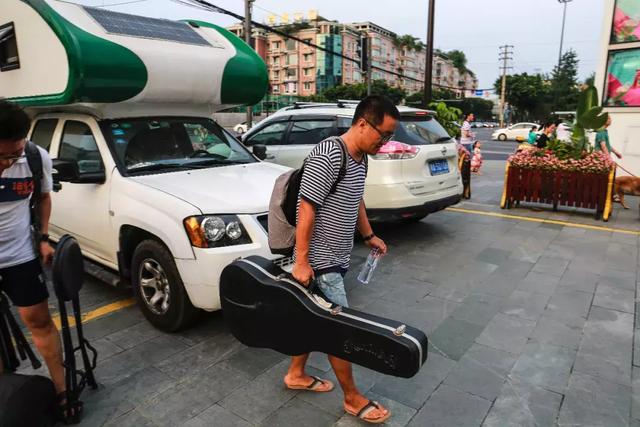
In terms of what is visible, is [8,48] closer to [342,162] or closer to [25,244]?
[25,244]

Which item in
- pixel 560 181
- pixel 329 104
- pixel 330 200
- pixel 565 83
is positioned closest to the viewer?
pixel 330 200

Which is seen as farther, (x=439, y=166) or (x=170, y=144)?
(x=439, y=166)

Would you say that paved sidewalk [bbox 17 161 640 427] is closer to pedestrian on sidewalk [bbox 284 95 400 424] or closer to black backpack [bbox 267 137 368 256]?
pedestrian on sidewalk [bbox 284 95 400 424]

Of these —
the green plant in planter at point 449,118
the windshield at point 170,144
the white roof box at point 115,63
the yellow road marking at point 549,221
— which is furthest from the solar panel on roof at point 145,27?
the green plant in planter at point 449,118

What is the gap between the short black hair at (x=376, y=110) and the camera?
87.0 inches

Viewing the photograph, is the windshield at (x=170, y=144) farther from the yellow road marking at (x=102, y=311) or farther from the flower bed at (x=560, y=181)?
the flower bed at (x=560, y=181)

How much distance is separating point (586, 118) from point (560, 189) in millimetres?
1659

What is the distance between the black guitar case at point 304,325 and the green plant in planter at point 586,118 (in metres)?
7.60

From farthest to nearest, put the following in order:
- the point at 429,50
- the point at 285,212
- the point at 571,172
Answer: the point at 429,50
the point at 571,172
the point at 285,212

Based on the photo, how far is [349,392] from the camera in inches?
101

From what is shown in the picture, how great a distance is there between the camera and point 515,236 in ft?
21.1

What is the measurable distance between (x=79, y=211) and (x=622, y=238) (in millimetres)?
6909

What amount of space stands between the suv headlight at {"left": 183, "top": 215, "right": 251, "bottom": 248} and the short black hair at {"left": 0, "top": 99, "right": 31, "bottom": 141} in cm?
124

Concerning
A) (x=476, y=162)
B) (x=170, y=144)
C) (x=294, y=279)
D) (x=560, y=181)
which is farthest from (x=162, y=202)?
(x=476, y=162)
